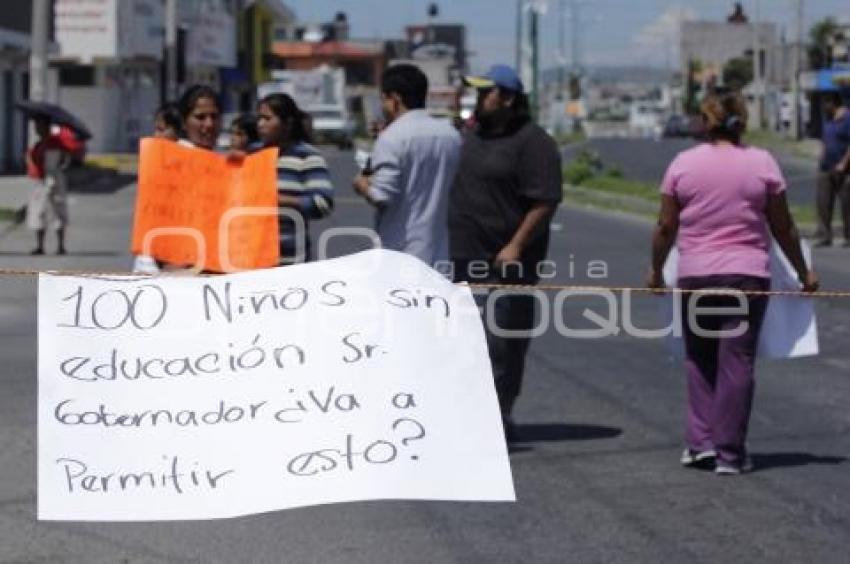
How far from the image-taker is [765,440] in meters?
9.30

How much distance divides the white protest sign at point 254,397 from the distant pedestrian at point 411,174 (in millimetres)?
3015

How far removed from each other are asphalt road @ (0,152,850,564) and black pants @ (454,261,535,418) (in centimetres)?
32

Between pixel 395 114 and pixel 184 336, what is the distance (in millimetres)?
3510

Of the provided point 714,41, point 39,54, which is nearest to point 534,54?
point 39,54

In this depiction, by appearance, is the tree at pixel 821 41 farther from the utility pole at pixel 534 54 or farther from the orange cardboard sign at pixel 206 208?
the orange cardboard sign at pixel 206 208

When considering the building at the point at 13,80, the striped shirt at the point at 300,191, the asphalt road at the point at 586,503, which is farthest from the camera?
the building at the point at 13,80

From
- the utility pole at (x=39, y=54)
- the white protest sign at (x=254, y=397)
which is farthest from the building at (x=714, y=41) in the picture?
the white protest sign at (x=254, y=397)

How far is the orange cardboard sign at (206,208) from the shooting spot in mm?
7902

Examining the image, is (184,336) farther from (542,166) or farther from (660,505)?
(542,166)

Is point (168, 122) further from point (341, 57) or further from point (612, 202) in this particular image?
point (341, 57)

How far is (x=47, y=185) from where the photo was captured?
66.7 feet

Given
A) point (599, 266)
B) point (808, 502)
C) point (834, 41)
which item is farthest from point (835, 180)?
point (834, 41)

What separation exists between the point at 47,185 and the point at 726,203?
13228mm

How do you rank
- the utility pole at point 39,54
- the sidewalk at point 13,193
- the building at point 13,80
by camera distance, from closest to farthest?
the sidewalk at point 13,193, the utility pole at point 39,54, the building at point 13,80
